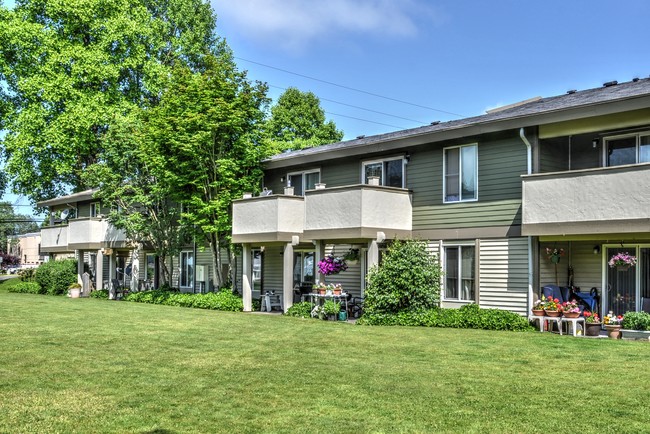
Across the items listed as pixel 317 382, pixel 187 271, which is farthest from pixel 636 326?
pixel 187 271

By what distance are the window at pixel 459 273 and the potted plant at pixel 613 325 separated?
4112 mm

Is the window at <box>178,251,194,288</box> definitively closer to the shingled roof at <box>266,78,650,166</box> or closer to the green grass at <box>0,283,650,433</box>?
the shingled roof at <box>266,78,650,166</box>

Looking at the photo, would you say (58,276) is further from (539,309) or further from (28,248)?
(28,248)

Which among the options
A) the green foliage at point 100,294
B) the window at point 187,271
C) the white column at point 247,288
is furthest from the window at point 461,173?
the green foliage at point 100,294

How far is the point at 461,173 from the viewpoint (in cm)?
1992

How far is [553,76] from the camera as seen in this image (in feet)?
102

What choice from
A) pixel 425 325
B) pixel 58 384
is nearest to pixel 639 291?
pixel 425 325

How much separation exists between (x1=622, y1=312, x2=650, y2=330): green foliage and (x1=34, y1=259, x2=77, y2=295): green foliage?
29.2 meters

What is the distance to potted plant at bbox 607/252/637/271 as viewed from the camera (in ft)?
54.2

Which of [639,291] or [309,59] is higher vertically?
[309,59]

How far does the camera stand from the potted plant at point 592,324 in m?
16.1

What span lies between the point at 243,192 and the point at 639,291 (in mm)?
14444

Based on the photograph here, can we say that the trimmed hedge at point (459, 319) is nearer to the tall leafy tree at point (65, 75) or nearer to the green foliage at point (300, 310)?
the green foliage at point (300, 310)

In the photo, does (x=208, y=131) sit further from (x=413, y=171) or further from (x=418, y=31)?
(x=418, y=31)
